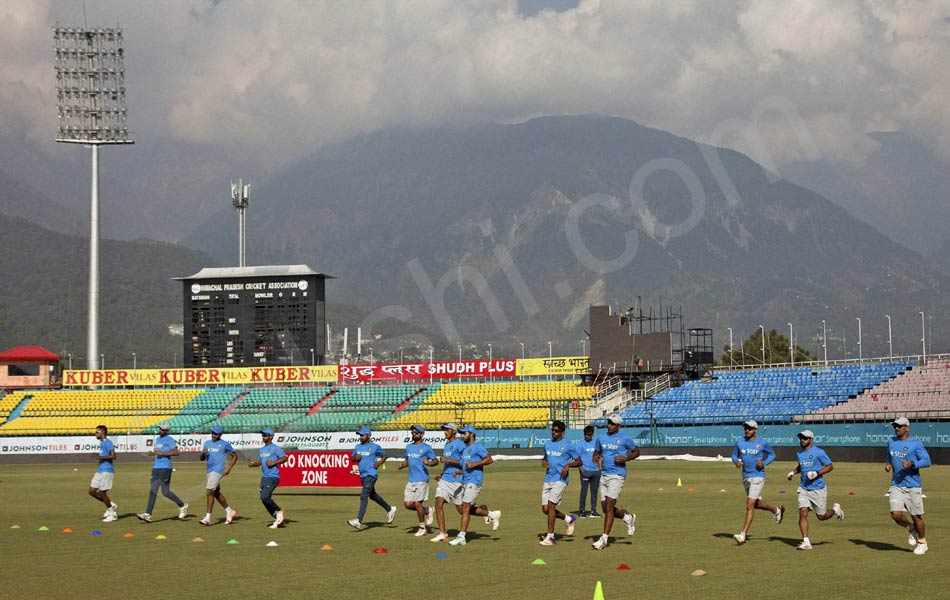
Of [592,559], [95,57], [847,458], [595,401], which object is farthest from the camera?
[95,57]

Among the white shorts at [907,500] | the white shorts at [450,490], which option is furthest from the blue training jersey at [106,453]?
the white shorts at [907,500]

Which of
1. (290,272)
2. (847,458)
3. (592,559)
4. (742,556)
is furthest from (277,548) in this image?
(290,272)

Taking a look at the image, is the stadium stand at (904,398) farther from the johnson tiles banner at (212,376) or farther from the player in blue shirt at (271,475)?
the johnson tiles banner at (212,376)

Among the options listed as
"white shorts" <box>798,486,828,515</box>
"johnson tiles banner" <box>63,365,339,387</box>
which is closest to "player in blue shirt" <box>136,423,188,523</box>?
"white shorts" <box>798,486,828,515</box>

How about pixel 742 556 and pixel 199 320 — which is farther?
pixel 199 320

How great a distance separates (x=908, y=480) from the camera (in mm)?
18781

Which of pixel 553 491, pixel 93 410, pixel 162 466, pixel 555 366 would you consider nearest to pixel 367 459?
pixel 162 466

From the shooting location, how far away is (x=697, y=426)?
6184cm

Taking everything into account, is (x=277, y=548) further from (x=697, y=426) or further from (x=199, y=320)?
(x=199, y=320)

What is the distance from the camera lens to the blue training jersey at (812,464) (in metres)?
19.3

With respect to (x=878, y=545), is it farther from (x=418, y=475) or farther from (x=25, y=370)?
(x=25, y=370)

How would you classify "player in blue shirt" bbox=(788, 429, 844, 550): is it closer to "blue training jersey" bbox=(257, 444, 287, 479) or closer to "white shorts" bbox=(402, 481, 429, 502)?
"white shorts" bbox=(402, 481, 429, 502)

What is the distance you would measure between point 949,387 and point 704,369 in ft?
72.6

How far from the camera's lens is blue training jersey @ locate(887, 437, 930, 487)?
61.4 ft
